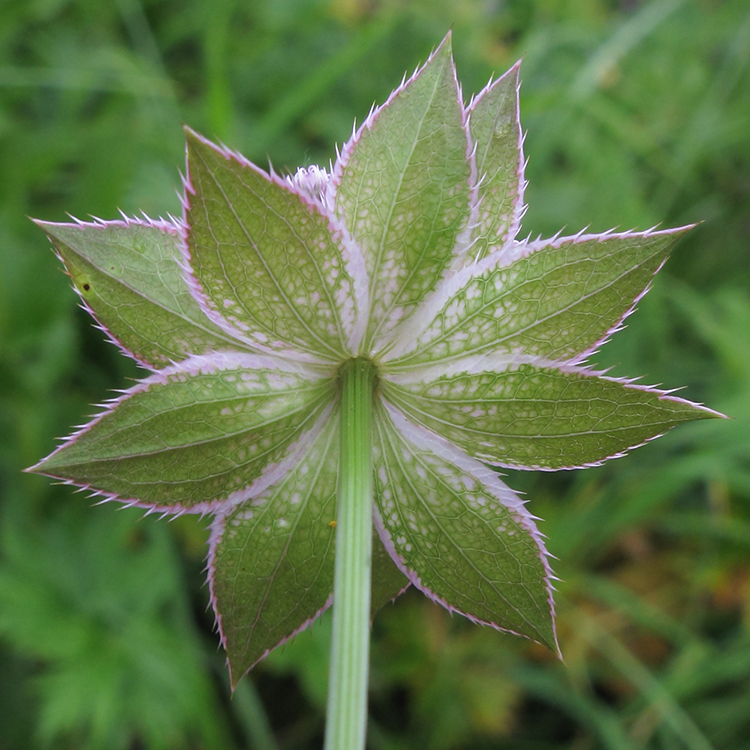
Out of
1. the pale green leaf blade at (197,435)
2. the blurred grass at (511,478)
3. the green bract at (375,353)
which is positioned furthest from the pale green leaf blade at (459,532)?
the blurred grass at (511,478)

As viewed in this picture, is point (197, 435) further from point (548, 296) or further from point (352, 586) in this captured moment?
point (548, 296)

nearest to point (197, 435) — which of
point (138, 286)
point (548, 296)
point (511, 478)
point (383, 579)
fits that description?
point (138, 286)

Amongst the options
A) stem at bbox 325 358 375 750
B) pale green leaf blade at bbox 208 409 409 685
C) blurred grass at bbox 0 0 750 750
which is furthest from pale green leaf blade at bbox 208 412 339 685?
blurred grass at bbox 0 0 750 750

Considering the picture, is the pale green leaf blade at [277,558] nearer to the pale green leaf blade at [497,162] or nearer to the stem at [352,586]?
the stem at [352,586]

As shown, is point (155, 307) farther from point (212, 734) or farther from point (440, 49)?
point (212, 734)

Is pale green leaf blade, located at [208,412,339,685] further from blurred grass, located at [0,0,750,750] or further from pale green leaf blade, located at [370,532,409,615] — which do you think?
blurred grass, located at [0,0,750,750]

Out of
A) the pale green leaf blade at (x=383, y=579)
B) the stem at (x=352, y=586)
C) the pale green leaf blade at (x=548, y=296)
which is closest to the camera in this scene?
the stem at (x=352, y=586)
